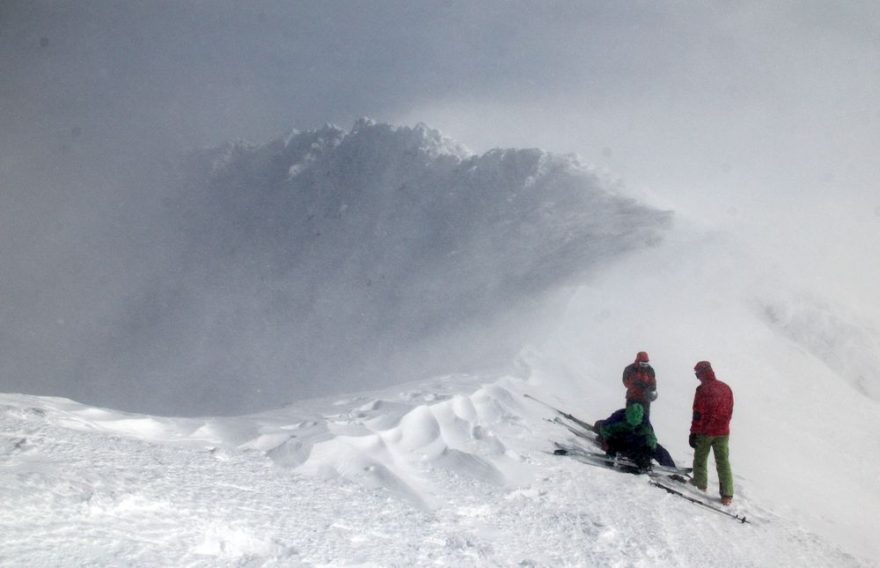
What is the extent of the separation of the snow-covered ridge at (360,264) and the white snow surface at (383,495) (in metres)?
5.04

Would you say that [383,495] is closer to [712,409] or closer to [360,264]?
[712,409]

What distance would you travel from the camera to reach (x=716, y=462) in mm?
4766

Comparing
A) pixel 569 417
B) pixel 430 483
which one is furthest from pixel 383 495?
pixel 569 417

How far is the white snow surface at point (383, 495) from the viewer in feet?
7.03

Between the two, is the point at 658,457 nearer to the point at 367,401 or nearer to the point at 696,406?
the point at 696,406

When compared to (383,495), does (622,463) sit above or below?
below

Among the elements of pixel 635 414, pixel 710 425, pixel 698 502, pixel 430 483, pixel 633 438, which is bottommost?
pixel 698 502

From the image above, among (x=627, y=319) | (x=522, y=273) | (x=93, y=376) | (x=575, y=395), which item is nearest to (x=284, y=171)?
(x=93, y=376)

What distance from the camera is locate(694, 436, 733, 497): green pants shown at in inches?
184

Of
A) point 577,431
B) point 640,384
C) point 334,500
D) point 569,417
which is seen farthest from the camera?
point 569,417

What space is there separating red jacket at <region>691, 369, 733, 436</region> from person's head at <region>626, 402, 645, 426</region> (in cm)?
58

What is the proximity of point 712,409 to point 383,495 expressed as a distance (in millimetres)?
3500

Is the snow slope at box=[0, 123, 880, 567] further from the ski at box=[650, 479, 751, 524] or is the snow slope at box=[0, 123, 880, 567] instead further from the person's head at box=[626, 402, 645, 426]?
the person's head at box=[626, 402, 645, 426]

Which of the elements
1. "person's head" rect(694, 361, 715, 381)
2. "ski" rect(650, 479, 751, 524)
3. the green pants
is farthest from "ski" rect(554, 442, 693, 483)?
"person's head" rect(694, 361, 715, 381)
